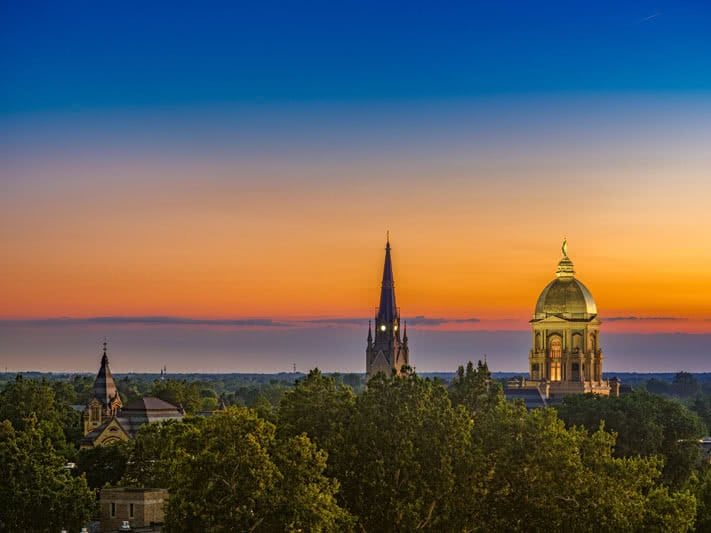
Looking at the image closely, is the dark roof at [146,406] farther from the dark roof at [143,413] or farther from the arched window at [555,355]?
the arched window at [555,355]

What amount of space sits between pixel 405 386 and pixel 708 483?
91.2 feet

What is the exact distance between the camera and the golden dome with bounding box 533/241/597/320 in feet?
635

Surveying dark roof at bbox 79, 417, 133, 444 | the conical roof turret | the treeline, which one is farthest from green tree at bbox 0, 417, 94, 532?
the conical roof turret

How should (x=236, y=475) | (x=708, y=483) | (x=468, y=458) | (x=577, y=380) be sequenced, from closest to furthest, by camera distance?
(x=236, y=475)
(x=468, y=458)
(x=708, y=483)
(x=577, y=380)

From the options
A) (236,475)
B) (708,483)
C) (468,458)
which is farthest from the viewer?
(708,483)

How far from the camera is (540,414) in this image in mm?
75750

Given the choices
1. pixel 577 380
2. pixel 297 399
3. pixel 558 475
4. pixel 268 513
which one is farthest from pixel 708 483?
pixel 577 380

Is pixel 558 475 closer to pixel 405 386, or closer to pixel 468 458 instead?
pixel 468 458

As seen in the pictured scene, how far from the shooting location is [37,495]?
87.4 m

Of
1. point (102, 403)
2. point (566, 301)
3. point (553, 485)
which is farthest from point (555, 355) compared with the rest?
point (553, 485)

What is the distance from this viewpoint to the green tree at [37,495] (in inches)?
3425

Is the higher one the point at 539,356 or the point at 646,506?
the point at 539,356

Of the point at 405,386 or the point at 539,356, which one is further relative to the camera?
the point at 539,356

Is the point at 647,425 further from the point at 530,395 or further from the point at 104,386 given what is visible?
the point at 104,386
